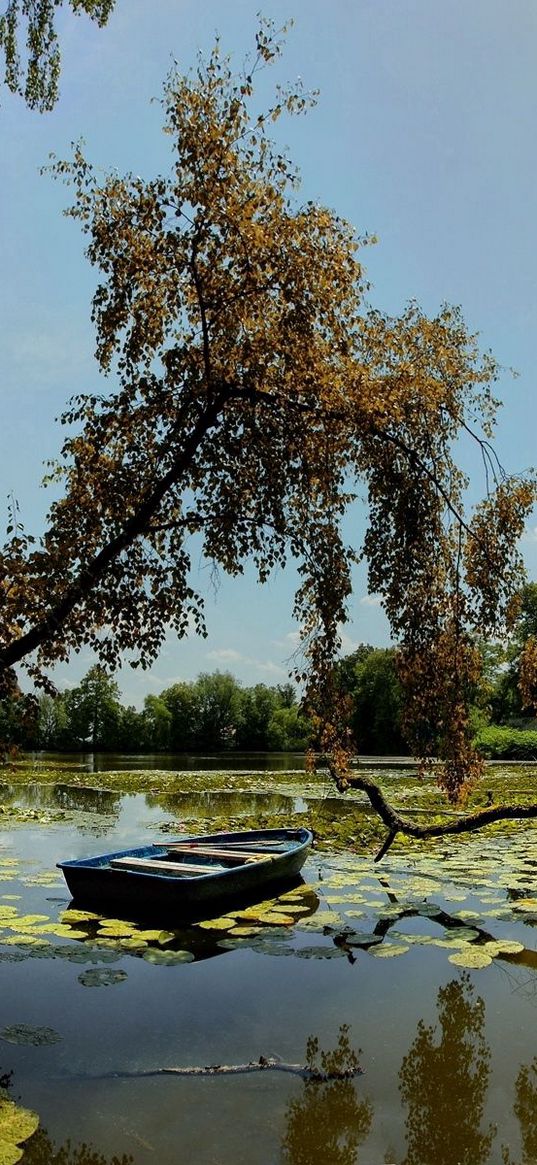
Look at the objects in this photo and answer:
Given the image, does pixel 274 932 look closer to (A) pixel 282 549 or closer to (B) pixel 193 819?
(A) pixel 282 549

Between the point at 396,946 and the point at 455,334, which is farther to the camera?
the point at 455,334

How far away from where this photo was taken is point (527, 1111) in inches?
182

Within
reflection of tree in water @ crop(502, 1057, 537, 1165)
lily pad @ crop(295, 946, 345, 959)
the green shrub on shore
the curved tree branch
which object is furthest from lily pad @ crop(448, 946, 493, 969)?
the green shrub on shore

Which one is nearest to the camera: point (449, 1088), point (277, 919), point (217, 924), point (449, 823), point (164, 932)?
point (449, 1088)

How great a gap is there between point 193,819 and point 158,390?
38.0ft

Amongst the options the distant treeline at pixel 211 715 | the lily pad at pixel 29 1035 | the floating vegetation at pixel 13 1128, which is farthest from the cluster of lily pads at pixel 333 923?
the distant treeline at pixel 211 715

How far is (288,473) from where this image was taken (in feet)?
26.1

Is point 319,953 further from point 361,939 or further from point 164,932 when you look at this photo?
point 164,932

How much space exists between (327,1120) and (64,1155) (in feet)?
4.66

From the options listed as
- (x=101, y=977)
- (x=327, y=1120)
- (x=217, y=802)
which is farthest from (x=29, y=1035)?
(x=217, y=802)

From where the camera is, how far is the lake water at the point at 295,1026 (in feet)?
13.9

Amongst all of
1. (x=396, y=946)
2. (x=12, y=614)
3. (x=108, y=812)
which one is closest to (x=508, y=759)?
(x=108, y=812)

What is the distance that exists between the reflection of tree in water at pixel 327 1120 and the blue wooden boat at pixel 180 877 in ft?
11.5

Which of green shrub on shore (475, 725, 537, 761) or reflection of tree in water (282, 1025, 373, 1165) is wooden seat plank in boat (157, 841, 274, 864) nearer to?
reflection of tree in water (282, 1025, 373, 1165)
